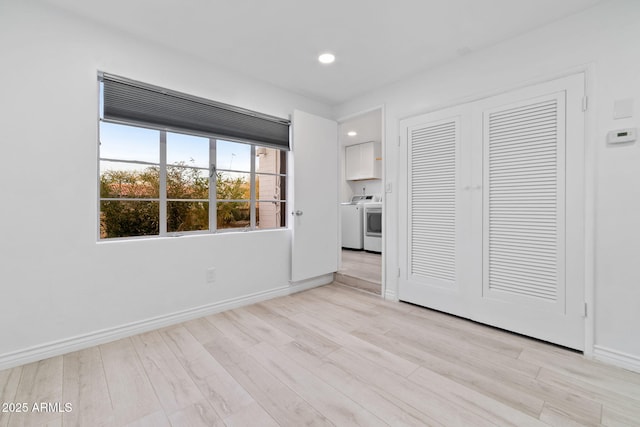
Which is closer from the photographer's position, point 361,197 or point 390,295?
point 390,295

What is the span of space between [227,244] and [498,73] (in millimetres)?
2750

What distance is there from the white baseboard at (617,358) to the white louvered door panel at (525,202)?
0.31m

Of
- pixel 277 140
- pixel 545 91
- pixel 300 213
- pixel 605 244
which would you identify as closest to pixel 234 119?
pixel 277 140

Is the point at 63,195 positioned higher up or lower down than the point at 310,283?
higher up

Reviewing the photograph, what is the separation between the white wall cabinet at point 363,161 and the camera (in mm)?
5734

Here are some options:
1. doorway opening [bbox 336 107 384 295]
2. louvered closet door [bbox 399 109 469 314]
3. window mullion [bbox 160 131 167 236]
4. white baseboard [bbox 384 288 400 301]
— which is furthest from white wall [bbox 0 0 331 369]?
doorway opening [bbox 336 107 384 295]

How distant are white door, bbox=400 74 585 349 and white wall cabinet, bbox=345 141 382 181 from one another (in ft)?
9.41

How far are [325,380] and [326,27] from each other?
2350 millimetres

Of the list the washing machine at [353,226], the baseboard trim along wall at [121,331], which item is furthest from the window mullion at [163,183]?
the washing machine at [353,226]

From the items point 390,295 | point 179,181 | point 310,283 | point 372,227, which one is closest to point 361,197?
→ point 372,227

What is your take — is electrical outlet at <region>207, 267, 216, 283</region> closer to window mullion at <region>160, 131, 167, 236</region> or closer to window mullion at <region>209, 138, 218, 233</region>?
window mullion at <region>209, 138, 218, 233</region>

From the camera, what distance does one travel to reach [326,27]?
81.0 inches

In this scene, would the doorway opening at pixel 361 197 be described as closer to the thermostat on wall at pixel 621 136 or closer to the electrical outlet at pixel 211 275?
the electrical outlet at pixel 211 275

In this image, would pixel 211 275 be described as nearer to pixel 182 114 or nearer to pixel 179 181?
pixel 179 181
